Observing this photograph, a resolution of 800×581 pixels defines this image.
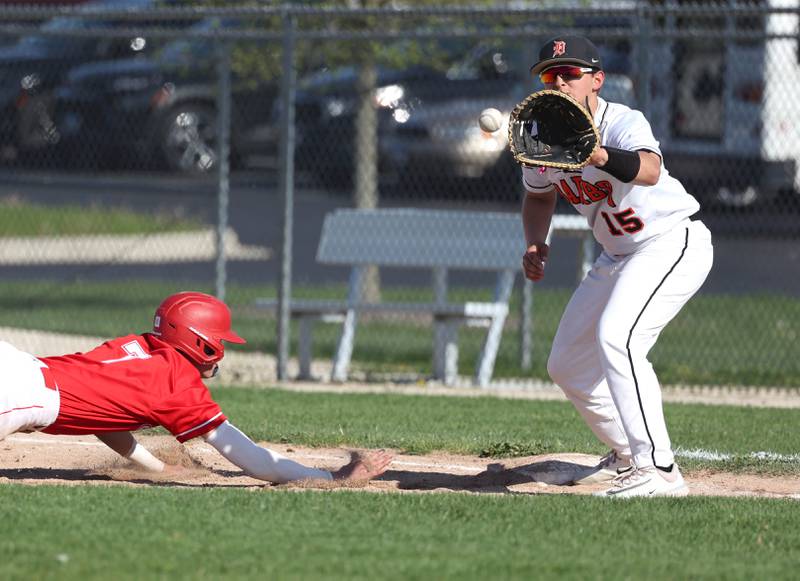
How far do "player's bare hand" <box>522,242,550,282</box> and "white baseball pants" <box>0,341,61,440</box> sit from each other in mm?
2131

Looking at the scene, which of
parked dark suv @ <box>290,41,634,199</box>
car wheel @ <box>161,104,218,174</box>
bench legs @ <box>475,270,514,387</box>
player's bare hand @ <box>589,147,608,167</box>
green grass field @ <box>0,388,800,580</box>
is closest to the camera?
green grass field @ <box>0,388,800,580</box>

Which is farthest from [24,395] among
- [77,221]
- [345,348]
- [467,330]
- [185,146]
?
[77,221]

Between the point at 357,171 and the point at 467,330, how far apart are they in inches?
80.1

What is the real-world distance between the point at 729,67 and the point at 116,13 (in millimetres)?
6326

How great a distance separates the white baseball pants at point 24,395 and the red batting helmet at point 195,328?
51 centimetres

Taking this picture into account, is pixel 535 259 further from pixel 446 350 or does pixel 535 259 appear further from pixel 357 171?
pixel 357 171

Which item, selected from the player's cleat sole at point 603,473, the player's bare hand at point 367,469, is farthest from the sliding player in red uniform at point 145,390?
the player's cleat sole at point 603,473

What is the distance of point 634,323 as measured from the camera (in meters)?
5.57

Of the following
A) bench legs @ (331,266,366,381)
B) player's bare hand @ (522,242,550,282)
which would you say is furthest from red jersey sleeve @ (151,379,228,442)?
bench legs @ (331,266,366,381)

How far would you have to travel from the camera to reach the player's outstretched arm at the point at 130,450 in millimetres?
5961

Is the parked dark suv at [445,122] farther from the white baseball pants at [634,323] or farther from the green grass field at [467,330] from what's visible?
the white baseball pants at [634,323]

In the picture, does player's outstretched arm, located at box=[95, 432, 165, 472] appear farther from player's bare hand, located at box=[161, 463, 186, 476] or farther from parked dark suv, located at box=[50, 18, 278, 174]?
parked dark suv, located at box=[50, 18, 278, 174]

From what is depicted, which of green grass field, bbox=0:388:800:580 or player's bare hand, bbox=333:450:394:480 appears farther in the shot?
player's bare hand, bbox=333:450:394:480

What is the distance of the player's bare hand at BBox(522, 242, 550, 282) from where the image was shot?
245 inches
